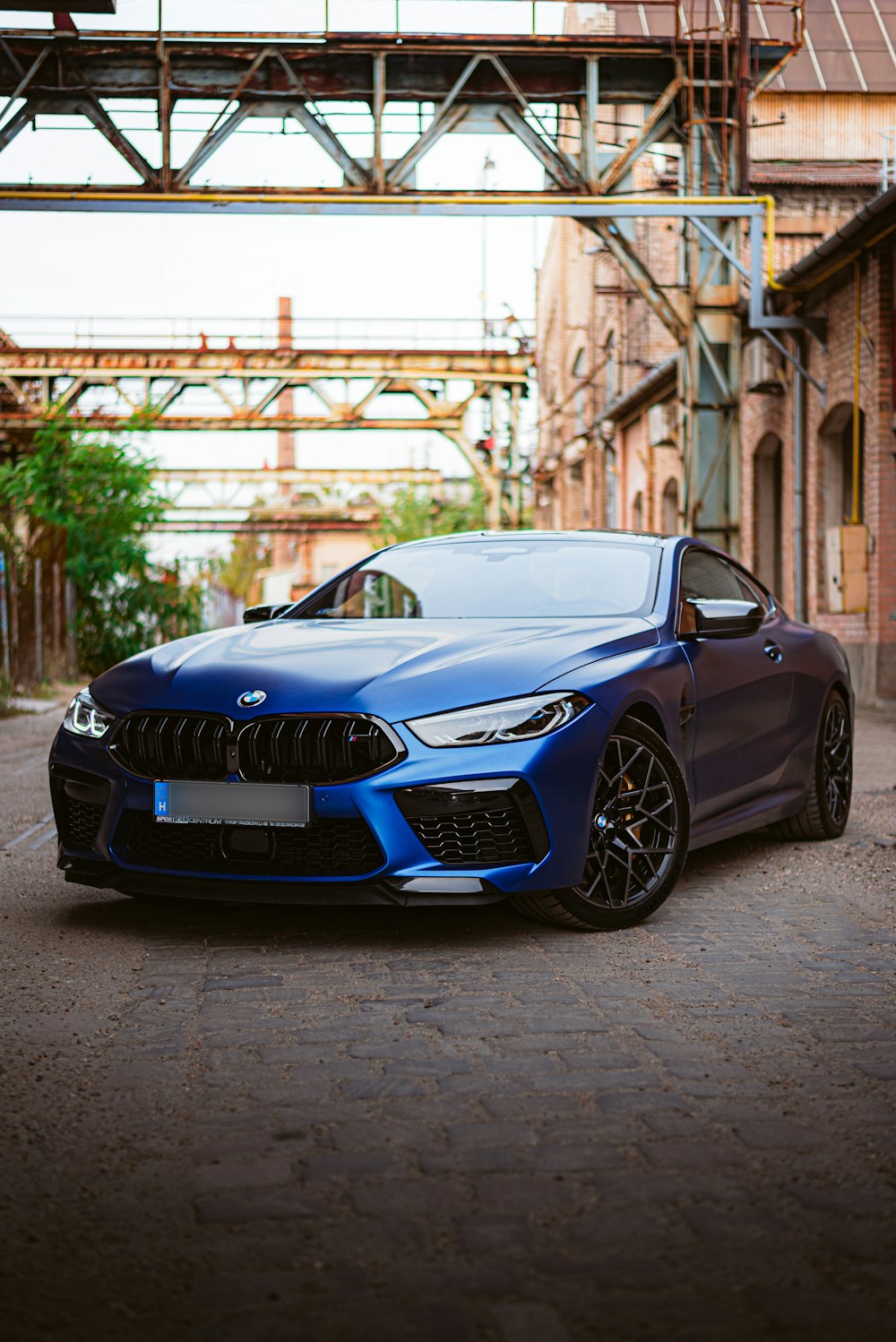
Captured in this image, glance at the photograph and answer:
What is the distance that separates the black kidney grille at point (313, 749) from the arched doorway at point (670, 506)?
85.8 feet

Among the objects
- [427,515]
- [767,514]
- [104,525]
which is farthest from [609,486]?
[104,525]

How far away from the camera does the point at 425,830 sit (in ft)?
15.8

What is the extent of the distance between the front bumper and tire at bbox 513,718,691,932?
0.14 m

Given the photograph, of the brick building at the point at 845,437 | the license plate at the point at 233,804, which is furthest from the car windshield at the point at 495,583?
the brick building at the point at 845,437

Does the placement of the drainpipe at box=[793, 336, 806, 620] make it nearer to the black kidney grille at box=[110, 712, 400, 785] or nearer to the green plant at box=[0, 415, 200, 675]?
the green plant at box=[0, 415, 200, 675]

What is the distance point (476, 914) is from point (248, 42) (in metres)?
15.7

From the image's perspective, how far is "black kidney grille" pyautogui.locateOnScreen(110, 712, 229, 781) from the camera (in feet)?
16.5

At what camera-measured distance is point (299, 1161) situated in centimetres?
306

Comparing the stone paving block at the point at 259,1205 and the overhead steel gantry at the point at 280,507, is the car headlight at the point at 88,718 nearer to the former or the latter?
the stone paving block at the point at 259,1205

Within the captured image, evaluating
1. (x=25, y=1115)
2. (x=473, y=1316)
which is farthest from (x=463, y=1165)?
(x=25, y=1115)

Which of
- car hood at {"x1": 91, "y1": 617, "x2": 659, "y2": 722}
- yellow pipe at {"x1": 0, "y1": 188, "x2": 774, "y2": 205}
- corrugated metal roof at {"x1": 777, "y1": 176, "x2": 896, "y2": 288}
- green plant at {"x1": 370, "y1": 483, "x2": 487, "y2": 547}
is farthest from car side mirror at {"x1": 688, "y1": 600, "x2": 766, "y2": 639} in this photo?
green plant at {"x1": 370, "y1": 483, "x2": 487, "y2": 547}

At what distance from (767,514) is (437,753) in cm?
2003

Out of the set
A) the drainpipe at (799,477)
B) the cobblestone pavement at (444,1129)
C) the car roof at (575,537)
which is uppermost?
the drainpipe at (799,477)

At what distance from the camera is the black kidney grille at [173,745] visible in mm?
5043
